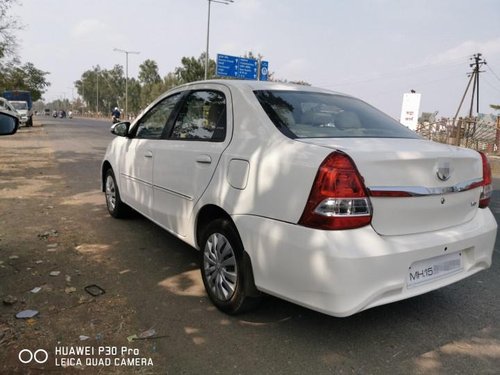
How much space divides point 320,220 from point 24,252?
325cm

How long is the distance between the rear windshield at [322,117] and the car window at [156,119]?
1277 mm

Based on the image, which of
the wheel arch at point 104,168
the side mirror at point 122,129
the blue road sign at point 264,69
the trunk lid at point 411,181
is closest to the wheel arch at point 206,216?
the trunk lid at point 411,181

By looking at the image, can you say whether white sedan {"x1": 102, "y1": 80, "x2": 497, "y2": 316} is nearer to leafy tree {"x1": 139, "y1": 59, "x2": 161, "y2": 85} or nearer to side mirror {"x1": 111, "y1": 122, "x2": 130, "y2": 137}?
side mirror {"x1": 111, "y1": 122, "x2": 130, "y2": 137}

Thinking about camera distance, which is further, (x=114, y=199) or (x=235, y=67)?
(x=235, y=67)

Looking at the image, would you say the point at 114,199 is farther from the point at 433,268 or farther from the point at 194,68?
the point at 194,68

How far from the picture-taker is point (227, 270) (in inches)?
120

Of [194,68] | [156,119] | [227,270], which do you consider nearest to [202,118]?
[156,119]

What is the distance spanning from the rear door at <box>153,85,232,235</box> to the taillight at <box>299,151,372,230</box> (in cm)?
97

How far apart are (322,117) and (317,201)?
1.00m

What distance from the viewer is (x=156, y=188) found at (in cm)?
406

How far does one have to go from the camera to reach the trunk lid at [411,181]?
2434 mm

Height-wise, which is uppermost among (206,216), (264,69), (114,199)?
(264,69)

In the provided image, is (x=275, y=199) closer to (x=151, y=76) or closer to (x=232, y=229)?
(x=232, y=229)

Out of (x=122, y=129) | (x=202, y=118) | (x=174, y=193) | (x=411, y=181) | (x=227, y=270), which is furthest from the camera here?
(x=122, y=129)
